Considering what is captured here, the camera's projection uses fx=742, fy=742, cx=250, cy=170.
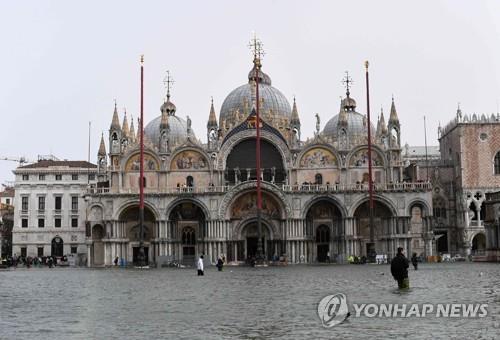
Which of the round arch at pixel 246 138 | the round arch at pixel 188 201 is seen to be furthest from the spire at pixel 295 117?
the round arch at pixel 188 201

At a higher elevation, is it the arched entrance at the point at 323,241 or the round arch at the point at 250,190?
the round arch at the point at 250,190

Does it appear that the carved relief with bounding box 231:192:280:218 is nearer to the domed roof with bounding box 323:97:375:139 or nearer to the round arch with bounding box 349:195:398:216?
the round arch with bounding box 349:195:398:216

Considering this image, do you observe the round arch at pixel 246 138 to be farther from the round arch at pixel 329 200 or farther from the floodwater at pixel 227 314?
the floodwater at pixel 227 314

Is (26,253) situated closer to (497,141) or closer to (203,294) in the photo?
(497,141)

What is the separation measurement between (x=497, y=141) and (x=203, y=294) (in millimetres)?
59957

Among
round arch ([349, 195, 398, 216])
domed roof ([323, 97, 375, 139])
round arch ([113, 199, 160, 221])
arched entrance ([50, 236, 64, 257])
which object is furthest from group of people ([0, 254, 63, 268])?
domed roof ([323, 97, 375, 139])

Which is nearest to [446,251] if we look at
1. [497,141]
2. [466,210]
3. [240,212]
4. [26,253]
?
[466,210]

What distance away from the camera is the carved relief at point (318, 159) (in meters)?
70.1

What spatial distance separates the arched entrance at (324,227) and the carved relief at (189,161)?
1113 cm

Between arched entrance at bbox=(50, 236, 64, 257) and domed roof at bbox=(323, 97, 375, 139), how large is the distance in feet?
110

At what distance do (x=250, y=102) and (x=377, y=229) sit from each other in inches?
753

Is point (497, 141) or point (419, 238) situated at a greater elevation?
point (497, 141)

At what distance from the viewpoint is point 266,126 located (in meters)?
69.7

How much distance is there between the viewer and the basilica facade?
2645 inches
